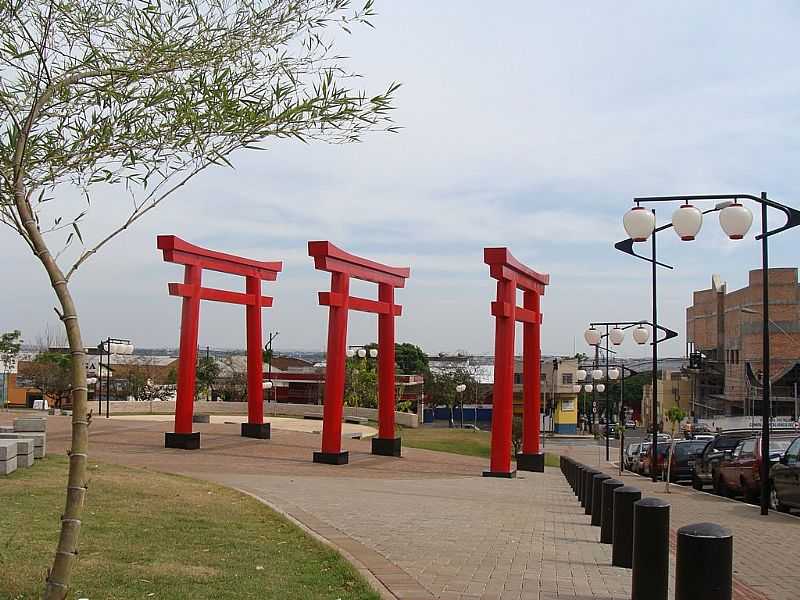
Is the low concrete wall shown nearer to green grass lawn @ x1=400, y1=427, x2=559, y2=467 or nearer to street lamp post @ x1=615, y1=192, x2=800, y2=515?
green grass lawn @ x1=400, y1=427, x2=559, y2=467

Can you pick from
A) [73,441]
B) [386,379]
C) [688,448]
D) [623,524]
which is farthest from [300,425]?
[73,441]

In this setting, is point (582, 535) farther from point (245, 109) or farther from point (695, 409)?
point (695, 409)

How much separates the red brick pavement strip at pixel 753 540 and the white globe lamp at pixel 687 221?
4054 millimetres

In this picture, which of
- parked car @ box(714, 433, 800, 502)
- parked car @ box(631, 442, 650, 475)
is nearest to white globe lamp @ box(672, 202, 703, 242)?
parked car @ box(714, 433, 800, 502)

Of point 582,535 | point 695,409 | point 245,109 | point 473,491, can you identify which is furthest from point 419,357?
point 245,109

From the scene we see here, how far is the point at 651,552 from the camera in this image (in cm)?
661

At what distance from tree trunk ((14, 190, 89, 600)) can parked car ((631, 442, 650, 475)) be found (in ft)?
98.1

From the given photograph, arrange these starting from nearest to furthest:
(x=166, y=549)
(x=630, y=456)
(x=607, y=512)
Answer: (x=166, y=549), (x=607, y=512), (x=630, y=456)

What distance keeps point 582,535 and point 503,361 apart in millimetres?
13021

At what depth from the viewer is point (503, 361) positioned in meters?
24.8

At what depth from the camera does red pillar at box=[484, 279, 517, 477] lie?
80.9ft

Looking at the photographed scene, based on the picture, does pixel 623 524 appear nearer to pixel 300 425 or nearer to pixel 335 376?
pixel 335 376

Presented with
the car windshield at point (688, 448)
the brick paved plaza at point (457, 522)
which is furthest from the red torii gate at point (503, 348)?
the car windshield at point (688, 448)

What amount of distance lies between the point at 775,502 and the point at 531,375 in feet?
39.2
